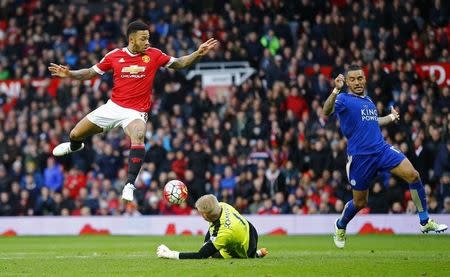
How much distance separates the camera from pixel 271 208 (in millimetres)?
24172

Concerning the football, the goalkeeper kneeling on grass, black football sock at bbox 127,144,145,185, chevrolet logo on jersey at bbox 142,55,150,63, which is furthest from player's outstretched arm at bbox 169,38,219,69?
the goalkeeper kneeling on grass

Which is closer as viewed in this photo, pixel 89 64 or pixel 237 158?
pixel 237 158

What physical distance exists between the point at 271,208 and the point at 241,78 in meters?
4.91

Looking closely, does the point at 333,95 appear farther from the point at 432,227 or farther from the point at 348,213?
the point at 432,227

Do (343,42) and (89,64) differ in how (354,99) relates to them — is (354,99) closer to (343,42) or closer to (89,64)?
(343,42)

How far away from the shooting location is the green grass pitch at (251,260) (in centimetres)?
1190

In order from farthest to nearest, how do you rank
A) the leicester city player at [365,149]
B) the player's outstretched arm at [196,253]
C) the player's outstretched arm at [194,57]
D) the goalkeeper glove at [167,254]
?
1. the player's outstretched arm at [194,57]
2. the leicester city player at [365,149]
3. the goalkeeper glove at [167,254]
4. the player's outstretched arm at [196,253]

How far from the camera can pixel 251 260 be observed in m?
13.3

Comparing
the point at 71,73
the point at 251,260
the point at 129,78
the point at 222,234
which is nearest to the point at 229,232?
the point at 222,234

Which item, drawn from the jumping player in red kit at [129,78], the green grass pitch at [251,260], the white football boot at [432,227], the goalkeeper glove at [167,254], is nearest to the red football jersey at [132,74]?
the jumping player in red kit at [129,78]

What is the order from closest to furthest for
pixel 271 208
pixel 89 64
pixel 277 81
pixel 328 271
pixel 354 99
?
pixel 328 271 < pixel 354 99 < pixel 271 208 < pixel 277 81 < pixel 89 64

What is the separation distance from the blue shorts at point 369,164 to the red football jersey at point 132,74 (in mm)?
3366

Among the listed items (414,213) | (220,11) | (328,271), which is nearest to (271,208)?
(414,213)

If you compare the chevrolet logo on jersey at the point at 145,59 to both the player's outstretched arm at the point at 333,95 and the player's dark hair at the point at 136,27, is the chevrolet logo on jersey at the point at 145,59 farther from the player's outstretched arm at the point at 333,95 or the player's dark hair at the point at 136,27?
the player's outstretched arm at the point at 333,95
